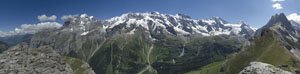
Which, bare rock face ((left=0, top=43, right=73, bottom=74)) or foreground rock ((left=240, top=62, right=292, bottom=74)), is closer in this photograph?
foreground rock ((left=240, top=62, right=292, bottom=74))

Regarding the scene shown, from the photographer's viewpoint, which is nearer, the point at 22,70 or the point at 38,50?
the point at 22,70

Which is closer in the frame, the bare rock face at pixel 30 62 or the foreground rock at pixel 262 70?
the foreground rock at pixel 262 70

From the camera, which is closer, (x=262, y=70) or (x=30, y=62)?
(x=262, y=70)

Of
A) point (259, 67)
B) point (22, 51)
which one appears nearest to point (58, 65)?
point (22, 51)

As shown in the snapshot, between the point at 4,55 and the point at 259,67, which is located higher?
the point at 4,55

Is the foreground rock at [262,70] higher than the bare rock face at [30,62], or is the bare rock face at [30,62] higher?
the bare rock face at [30,62]

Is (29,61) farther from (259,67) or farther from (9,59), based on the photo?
(259,67)

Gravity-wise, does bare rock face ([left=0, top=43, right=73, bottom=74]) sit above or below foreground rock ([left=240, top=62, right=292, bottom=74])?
above

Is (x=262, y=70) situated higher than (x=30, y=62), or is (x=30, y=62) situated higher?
(x=30, y=62)
